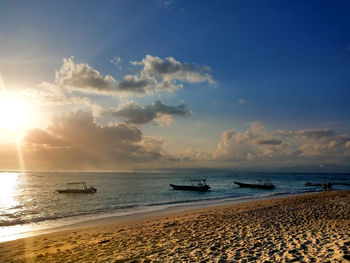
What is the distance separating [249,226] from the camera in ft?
46.5

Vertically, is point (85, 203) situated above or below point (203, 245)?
below

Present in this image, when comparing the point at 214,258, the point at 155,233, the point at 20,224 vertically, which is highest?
the point at 214,258

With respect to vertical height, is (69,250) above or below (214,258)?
below

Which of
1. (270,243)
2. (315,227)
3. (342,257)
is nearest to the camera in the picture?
(342,257)

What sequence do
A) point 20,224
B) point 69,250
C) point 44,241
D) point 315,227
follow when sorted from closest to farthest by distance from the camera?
point 69,250 → point 315,227 → point 44,241 → point 20,224

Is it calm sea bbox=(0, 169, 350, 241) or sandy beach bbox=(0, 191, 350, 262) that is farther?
calm sea bbox=(0, 169, 350, 241)

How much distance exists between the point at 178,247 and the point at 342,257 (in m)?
6.35

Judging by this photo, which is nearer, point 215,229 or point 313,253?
point 313,253

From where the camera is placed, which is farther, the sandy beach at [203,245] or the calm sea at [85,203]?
the calm sea at [85,203]

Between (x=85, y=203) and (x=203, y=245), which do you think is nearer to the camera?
(x=203, y=245)

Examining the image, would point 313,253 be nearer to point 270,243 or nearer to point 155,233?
point 270,243

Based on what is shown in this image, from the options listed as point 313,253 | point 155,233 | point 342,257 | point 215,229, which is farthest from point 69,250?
point 342,257

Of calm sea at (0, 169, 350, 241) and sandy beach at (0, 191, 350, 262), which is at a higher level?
sandy beach at (0, 191, 350, 262)

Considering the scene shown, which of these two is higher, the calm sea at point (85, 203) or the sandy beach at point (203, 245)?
the sandy beach at point (203, 245)
